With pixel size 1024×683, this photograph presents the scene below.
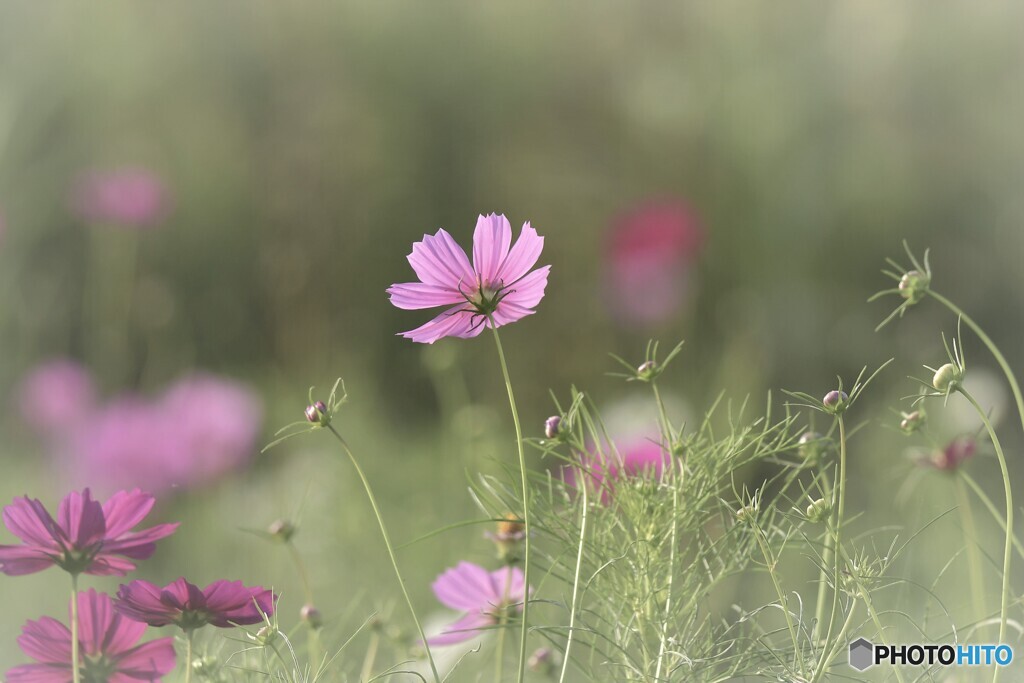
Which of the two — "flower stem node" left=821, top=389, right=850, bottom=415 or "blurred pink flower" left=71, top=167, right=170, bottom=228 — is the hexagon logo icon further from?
"blurred pink flower" left=71, top=167, right=170, bottom=228

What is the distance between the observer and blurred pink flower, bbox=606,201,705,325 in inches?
36.8

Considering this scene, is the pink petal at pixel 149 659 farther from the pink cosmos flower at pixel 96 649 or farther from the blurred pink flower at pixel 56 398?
the blurred pink flower at pixel 56 398

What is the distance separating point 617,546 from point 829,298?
817 millimetres

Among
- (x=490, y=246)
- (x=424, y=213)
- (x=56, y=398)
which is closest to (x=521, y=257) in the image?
(x=490, y=246)

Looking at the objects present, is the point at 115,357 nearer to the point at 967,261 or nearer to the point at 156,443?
the point at 156,443

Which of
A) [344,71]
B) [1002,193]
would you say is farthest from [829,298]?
[344,71]

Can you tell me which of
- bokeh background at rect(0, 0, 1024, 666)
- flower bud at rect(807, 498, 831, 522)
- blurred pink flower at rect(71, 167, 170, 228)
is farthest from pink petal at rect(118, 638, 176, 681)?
blurred pink flower at rect(71, 167, 170, 228)

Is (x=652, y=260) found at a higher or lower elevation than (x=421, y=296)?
higher

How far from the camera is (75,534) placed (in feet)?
0.66

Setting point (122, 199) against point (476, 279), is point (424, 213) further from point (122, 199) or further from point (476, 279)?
point (476, 279)

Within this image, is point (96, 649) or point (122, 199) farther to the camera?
point (122, 199)

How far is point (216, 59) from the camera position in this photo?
4.12ft

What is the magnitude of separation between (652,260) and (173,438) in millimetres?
430

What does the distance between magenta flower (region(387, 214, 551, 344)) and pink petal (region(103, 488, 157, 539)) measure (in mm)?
62
